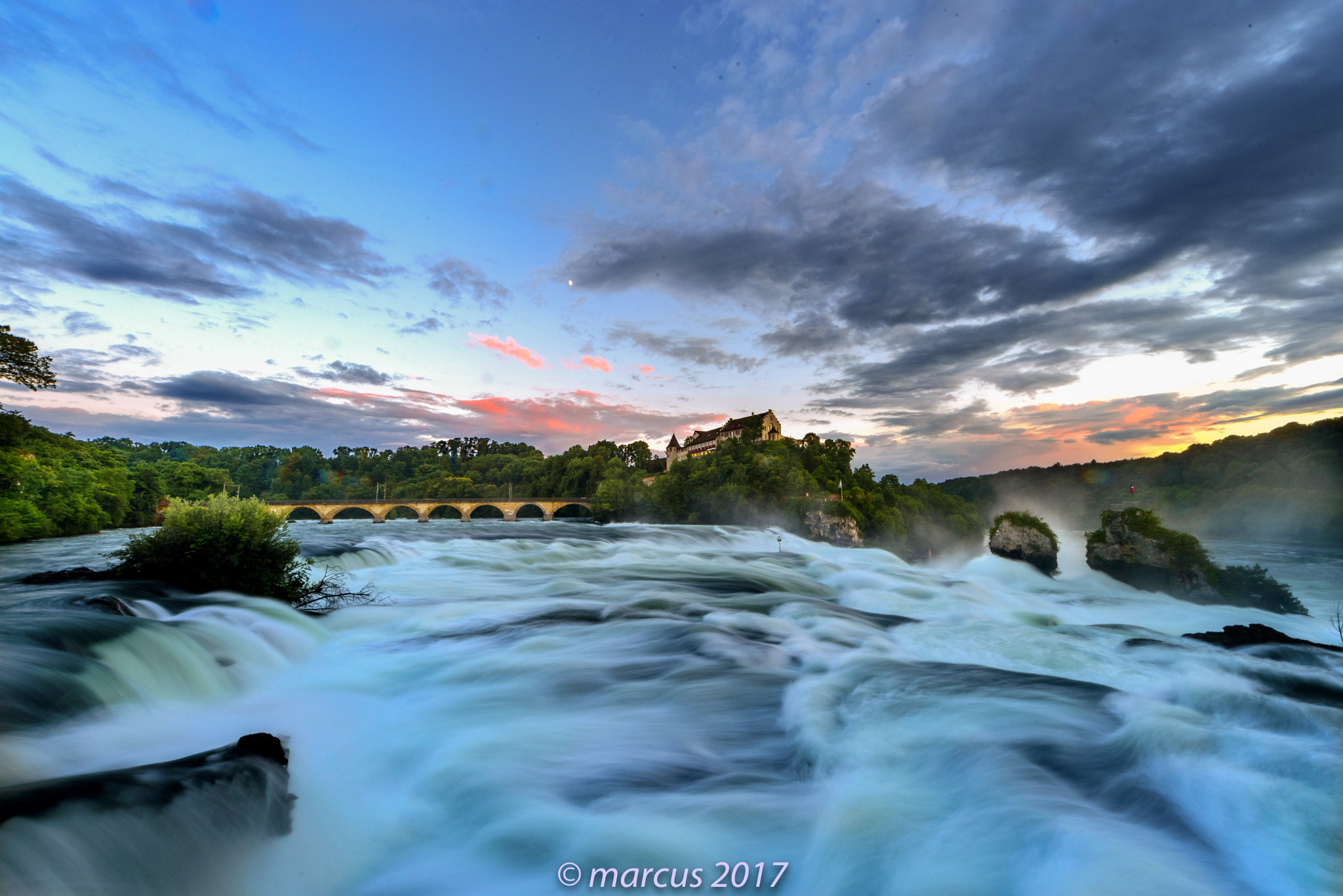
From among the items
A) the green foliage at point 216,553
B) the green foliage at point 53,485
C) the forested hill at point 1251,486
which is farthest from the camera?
the forested hill at point 1251,486

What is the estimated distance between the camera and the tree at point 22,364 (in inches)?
1010

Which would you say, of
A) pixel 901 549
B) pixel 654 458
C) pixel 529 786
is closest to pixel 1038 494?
pixel 901 549

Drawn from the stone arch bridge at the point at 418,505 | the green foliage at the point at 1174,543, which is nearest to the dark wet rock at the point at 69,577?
the green foliage at the point at 1174,543

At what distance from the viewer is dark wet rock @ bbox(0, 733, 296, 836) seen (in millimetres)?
3207

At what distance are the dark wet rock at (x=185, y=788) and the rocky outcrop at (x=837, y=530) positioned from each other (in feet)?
218

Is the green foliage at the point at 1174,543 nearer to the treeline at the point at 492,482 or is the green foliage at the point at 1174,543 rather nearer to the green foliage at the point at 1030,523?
the green foliage at the point at 1030,523

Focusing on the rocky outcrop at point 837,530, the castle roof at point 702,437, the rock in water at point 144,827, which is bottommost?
the rocky outcrop at point 837,530

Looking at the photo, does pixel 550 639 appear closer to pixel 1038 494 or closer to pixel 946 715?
pixel 946 715

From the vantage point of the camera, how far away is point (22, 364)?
2609cm

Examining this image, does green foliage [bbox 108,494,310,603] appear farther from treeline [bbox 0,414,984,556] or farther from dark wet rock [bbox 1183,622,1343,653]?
dark wet rock [bbox 1183,622,1343,653]

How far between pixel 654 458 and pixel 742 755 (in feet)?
457

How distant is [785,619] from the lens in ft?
41.5

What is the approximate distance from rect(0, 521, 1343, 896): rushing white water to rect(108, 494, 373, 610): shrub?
40.6 inches

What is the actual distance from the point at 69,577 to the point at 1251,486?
11837 cm
